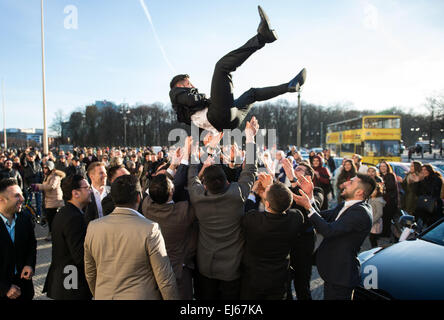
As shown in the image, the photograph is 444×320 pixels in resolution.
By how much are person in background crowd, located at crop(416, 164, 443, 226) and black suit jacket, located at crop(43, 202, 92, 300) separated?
21.1 feet

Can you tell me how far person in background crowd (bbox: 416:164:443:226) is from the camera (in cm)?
600

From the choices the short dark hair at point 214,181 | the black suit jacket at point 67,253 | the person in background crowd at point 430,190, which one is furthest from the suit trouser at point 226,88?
the person in background crowd at point 430,190

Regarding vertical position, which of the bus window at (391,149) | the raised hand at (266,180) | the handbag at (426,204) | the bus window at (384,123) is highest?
the bus window at (384,123)

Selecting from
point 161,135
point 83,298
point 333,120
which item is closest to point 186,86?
point 83,298

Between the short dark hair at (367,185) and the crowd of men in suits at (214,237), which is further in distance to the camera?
the short dark hair at (367,185)

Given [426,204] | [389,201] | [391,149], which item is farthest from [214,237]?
[391,149]

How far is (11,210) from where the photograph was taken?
3070 mm

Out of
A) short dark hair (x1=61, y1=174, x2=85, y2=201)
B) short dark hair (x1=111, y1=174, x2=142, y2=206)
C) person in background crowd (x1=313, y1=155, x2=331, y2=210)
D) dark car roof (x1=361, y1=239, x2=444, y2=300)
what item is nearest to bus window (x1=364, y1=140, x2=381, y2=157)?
person in background crowd (x1=313, y1=155, x2=331, y2=210)

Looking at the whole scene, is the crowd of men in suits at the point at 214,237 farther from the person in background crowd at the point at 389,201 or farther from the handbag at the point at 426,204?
the handbag at the point at 426,204

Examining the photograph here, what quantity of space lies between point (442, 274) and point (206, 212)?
243 cm

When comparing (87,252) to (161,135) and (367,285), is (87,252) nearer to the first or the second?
(367,285)

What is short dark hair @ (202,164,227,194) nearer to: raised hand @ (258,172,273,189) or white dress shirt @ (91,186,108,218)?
raised hand @ (258,172,273,189)

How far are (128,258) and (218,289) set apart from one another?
1321mm

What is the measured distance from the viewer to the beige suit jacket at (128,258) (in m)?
2.16
